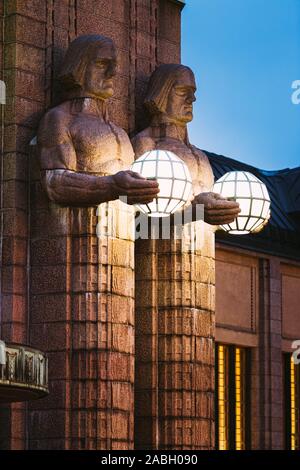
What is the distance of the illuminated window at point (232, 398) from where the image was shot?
1262 inches

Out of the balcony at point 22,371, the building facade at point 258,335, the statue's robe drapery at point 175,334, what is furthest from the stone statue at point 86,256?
the building facade at point 258,335

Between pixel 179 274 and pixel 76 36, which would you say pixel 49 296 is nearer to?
pixel 179 274

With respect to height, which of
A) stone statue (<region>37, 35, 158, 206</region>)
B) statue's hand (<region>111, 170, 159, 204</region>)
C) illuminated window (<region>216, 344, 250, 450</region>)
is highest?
stone statue (<region>37, 35, 158, 206</region>)

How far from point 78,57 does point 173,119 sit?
2164 millimetres

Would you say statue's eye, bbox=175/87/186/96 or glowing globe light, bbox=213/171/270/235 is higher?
statue's eye, bbox=175/87/186/96

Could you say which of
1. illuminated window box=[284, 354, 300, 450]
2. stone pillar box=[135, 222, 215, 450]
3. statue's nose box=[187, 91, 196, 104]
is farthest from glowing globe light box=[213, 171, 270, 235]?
illuminated window box=[284, 354, 300, 450]

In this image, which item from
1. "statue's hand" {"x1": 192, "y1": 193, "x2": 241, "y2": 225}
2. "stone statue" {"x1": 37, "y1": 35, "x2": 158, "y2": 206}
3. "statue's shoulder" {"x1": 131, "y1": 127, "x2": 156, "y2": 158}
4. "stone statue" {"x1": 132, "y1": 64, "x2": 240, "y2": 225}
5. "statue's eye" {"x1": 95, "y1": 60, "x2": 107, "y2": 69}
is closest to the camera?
"stone statue" {"x1": 37, "y1": 35, "x2": 158, "y2": 206}

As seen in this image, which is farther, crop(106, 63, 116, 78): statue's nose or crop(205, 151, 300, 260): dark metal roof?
crop(205, 151, 300, 260): dark metal roof

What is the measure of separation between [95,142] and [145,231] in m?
2.08

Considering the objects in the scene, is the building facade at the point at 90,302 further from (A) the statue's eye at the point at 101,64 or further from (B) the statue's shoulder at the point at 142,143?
(A) the statue's eye at the point at 101,64

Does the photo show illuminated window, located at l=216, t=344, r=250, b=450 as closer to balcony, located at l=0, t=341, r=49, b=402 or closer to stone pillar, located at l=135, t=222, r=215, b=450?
stone pillar, located at l=135, t=222, r=215, b=450

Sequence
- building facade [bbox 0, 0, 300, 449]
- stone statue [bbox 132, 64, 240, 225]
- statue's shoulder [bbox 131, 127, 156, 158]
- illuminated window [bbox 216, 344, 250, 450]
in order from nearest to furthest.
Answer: building facade [bbox 0, 0, 300, 449] → statue's shoulder [bbox 131, 127, 156, 158] → stone statue [bbox 132, 64, 240, 225] → illuminated window [bbox 216, 344, 250, 450]

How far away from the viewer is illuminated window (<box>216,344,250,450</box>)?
3206 centimetres
